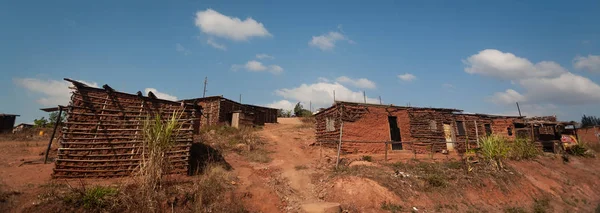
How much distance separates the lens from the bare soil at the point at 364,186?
27.1ft

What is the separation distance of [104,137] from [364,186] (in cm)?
876

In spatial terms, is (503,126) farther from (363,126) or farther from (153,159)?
(153,159)

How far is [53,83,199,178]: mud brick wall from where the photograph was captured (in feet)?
28.5

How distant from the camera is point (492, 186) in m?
11.1

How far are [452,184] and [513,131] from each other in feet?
54.7

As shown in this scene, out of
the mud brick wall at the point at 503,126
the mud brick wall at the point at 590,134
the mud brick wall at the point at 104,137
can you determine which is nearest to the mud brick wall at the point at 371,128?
the mud brick wall at the point at 104,137

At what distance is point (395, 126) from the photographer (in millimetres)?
17766

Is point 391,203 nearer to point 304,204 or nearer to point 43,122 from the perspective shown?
point 304,204

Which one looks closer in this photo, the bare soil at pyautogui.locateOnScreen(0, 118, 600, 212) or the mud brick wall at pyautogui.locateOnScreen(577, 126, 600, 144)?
the bare soil at pyautogui.locateOnScreen(0, 118, 600, 212)

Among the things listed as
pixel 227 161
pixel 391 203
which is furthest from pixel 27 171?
pixel 391 203

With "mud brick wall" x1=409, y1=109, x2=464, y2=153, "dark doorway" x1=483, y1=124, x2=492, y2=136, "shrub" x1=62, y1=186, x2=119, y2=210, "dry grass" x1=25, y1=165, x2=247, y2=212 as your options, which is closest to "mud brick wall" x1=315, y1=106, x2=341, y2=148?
"mud brick wall" x1=409, y1=109, x2=464, y2=153

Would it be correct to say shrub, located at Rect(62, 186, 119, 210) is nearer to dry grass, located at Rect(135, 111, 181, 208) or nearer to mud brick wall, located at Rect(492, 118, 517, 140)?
dry grass, located at Rect(135, 111, 181, 208)

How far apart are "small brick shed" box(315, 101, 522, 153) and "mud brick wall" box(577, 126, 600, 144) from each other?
13.5 meters

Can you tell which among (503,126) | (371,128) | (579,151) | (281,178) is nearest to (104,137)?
(281,178)
